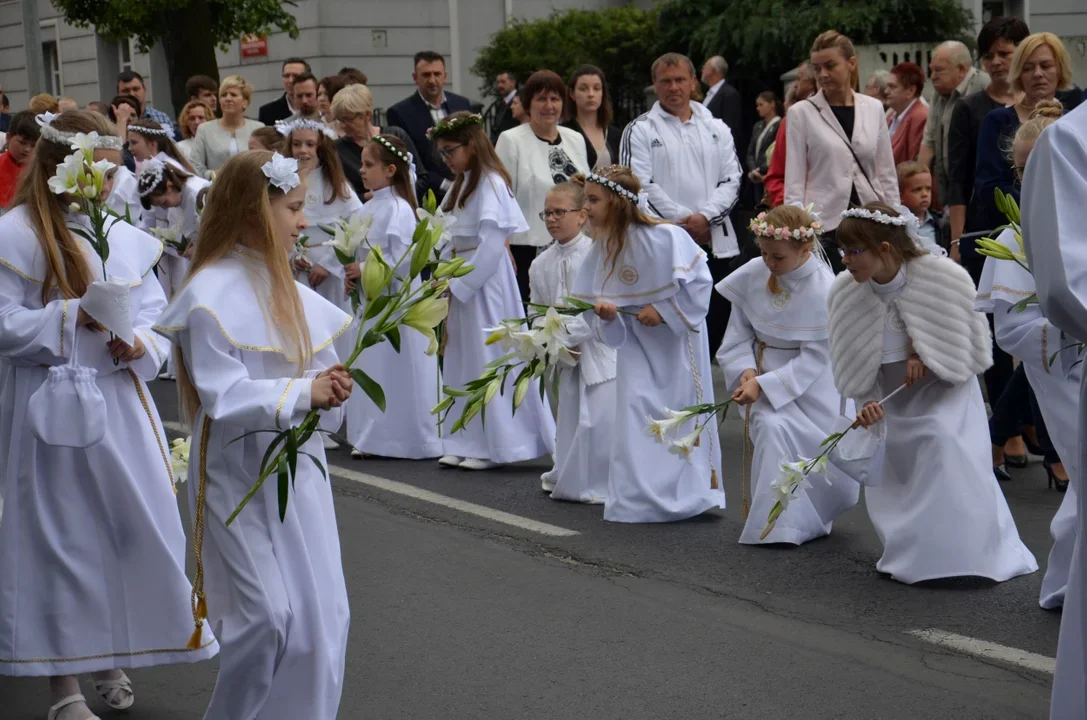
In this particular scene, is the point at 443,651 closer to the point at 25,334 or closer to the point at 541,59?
the point at 25,334

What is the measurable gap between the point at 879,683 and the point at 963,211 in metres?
5.20

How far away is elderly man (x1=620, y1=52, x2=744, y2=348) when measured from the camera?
1073 centimetres

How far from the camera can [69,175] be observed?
193 inches

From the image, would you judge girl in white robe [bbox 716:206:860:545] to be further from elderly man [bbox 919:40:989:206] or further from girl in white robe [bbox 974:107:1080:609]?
elderly man [bbox 919:40:989:206]

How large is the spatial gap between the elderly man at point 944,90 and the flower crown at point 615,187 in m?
3.49

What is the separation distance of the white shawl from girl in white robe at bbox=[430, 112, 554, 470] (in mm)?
3057

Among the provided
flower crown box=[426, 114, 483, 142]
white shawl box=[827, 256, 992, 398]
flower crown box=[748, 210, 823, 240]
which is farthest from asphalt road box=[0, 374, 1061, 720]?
flower crown box=[426, 114, 483, 142]

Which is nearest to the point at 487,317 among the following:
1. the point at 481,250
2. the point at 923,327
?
the point at 481,250

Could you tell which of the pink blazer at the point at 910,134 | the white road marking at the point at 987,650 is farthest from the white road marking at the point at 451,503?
the pink blazer at the point at 910,134

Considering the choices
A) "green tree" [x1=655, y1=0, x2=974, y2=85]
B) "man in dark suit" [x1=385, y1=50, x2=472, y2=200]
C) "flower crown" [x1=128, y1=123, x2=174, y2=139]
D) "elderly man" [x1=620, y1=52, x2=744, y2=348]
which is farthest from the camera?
"green tree" [x1=655, y1=0, x2=974, y2=85]

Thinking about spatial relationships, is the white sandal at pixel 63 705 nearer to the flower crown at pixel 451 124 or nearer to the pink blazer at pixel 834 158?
the flower crown at pixel 451 124

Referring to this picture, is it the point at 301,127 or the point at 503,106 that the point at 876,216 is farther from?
the point at 503,106

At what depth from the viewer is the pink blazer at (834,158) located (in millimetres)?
9914

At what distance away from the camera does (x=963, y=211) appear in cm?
977
